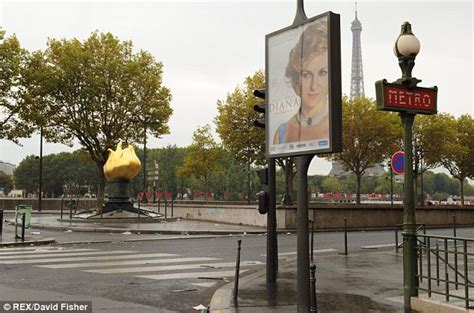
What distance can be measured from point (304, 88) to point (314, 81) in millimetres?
221

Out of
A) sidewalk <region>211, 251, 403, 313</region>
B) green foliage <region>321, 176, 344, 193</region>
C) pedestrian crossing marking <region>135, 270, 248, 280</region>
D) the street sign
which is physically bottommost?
pedestrian crossing marking <region>135, 270, 248, 280</region>

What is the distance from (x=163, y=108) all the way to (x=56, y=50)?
8.95 meters

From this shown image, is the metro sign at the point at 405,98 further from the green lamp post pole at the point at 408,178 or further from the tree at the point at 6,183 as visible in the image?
the tree at the point at 6,183

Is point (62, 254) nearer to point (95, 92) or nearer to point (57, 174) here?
point (95, 92)

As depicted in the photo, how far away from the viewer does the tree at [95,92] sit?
3750 centimetres

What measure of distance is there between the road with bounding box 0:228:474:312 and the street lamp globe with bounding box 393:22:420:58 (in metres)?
5.18

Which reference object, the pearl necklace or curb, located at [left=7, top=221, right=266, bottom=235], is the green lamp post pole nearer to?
the pearl necklace

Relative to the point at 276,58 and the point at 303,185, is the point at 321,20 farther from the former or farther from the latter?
the point at 303,185

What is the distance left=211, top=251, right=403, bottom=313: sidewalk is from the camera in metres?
8.12

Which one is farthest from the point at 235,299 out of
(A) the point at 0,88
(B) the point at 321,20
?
(A) the point at 0,88

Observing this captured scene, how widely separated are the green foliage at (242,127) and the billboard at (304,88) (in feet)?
123

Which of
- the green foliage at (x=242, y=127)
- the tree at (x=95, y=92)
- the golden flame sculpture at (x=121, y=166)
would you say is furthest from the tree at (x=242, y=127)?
the golden flame sculpture at (x=121, y=166)

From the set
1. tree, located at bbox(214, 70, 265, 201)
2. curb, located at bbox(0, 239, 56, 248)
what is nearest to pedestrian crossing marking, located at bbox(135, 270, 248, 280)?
curb, located at bbox(0, 239, 56, 248)

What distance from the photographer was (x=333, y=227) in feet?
91.8
